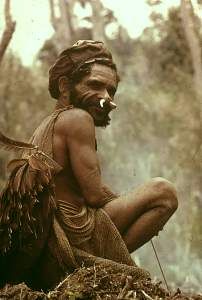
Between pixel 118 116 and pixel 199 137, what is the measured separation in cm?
290

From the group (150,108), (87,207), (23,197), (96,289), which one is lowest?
(150,108)

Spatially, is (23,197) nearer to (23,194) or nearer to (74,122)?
(23,194)

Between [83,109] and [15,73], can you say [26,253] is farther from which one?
[15,73]

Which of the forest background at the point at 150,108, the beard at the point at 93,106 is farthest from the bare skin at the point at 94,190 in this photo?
the forest background at the point at 150,108

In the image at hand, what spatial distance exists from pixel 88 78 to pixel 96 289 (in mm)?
1696

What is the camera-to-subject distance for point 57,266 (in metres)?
4.03

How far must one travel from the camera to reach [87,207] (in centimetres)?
425

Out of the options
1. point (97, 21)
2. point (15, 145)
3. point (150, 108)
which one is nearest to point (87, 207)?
point (15, 145)

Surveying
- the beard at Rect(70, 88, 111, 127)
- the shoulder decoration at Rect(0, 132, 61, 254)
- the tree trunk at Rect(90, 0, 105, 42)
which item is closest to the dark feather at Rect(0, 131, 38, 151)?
the shoulder decoration at Rect(0, 132, 61, 254)

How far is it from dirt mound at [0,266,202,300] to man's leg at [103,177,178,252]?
632 mm

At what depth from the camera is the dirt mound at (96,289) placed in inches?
133

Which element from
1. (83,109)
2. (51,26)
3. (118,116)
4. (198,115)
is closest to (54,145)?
(83,109)

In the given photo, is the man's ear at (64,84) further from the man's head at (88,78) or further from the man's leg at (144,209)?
the man's leg at (144,209)

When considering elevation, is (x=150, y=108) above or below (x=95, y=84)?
below
